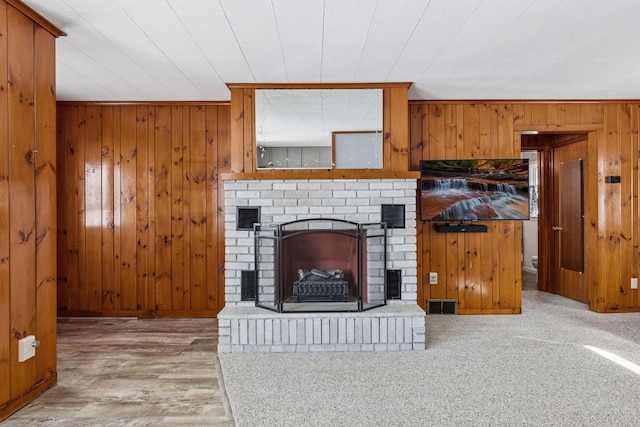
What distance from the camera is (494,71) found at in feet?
10.8

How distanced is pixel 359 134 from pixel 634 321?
325 centimetres

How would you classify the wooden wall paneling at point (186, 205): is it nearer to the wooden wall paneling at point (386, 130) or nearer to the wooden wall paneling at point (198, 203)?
the wooden wall paneling at point (198, 203)

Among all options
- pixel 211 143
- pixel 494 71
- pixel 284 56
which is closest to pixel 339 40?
pixel 284 56

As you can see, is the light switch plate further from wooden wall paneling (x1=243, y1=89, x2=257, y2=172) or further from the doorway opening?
the doorway opening

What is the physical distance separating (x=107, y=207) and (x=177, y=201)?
28.8 inches

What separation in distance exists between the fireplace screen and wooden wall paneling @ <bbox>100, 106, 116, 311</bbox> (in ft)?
6.04

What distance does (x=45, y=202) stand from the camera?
245 centimetres

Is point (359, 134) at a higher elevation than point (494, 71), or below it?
below

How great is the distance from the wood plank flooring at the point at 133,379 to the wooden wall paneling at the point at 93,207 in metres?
0.41

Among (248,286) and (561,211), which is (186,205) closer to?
(248,286)

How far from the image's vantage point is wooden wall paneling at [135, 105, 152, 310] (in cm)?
417

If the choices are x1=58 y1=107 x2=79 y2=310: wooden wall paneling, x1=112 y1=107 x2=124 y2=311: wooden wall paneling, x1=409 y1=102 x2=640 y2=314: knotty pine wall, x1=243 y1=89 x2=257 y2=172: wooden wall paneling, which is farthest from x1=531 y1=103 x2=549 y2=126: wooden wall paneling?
x1=58 y1=107 x2=79 y2=310: wooden wall paneling

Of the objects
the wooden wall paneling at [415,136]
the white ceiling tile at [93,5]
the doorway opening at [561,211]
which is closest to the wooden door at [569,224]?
the doorway opening at [561,211]

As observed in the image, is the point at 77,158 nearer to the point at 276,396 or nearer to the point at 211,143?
the point at 211,143
